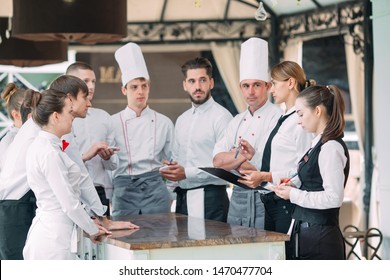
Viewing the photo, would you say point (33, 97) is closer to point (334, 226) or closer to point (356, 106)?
point (334, 226)

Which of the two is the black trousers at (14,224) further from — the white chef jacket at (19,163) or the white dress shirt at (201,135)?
the white dress shirt at (201,135)

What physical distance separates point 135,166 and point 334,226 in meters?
1.71

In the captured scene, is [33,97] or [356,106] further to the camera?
[356,106]

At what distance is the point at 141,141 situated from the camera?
5246 millimetres

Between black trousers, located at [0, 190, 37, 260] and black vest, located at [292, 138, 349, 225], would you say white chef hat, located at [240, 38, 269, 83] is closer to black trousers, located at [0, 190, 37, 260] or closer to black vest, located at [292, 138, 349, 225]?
black vest, located at [292, 138, 349, 225]

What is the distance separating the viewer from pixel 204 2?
→ 429 inches

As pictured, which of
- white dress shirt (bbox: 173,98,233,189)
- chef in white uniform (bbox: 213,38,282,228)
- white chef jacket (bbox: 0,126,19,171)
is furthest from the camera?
white dress shirt (bbox: 173,98,233,189)

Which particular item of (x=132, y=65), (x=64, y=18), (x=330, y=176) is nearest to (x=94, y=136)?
(x=132, y=65)

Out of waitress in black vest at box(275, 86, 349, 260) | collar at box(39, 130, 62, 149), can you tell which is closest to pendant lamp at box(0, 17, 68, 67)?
collar at box(39, 130, 62, 149)

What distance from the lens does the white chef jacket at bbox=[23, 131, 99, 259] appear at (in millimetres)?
3650

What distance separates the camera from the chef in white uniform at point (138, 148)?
5.18m

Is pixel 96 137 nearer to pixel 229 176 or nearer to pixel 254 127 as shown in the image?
pixel 254 127

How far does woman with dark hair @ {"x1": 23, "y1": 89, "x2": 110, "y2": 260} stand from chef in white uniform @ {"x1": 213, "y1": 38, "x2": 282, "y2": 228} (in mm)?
990
